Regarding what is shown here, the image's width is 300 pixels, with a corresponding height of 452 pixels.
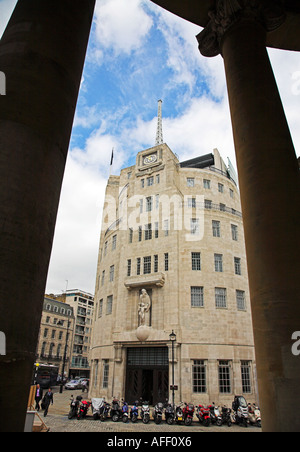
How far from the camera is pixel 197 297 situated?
2972 centimetres

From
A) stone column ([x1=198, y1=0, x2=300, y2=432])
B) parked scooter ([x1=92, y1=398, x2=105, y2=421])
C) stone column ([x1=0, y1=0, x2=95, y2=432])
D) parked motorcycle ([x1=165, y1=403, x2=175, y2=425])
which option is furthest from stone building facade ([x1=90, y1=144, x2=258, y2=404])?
stone column ([x1=0, y1=0, x2=95, y2=432])

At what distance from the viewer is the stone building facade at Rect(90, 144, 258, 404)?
27.5 meters

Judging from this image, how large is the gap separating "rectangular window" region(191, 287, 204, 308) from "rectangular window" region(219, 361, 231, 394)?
5223mm

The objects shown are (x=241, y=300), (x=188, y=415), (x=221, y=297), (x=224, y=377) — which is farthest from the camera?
(x=241, y=300)

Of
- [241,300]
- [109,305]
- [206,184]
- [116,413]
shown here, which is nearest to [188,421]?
[116,413]

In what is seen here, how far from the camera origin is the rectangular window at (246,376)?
2773 cm

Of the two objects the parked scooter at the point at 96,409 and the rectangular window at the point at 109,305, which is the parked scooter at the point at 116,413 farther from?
the rectangular window at the point at 109,305

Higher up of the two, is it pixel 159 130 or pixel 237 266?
pixel 159 130

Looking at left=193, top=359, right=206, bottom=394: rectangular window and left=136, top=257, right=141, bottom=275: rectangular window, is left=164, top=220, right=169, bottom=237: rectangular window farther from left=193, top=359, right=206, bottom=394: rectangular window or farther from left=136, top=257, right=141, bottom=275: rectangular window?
left=193, top=359, right=206, bottom=394: rectangular window

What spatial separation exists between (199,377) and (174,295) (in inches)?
282

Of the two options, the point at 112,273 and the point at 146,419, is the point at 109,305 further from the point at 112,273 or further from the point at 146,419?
the point at 146,419

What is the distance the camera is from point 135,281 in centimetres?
3112

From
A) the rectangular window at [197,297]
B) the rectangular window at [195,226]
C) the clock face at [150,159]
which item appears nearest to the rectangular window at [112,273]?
the rectangular window at [197,297]

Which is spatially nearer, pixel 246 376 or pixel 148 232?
pixel 246 376
